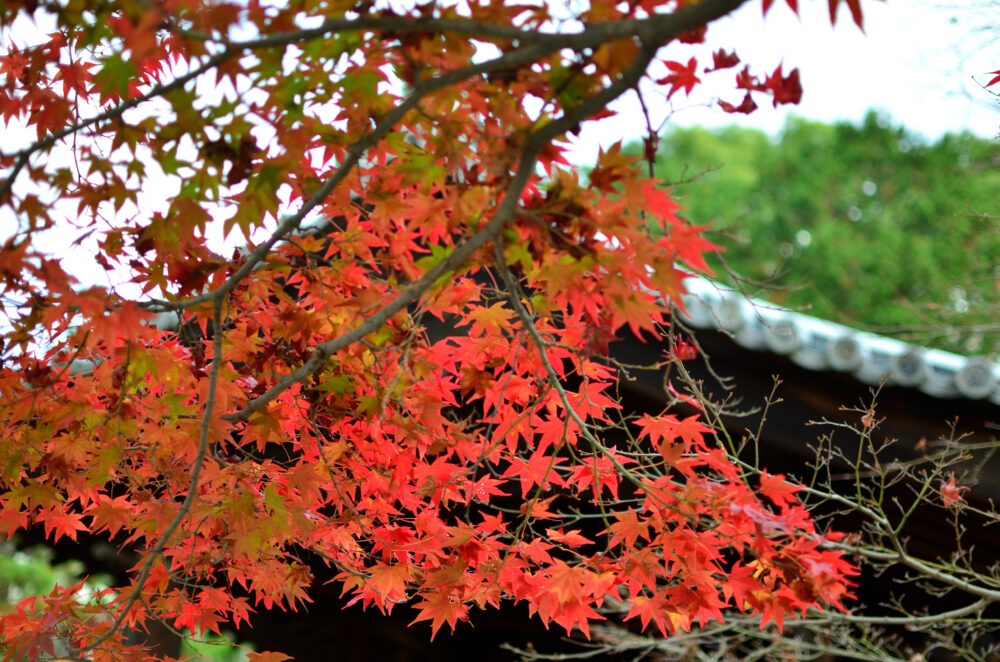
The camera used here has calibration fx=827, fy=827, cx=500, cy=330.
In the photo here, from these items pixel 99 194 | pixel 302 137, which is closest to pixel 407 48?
pixel 302 137

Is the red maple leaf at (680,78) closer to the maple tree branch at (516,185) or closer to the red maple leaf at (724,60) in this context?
the red maple leaf at (724,60)

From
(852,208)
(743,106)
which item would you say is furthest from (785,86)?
(852,208)

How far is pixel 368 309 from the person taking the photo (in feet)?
5.95

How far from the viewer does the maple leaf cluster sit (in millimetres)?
1560

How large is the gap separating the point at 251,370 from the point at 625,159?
1.21 meters

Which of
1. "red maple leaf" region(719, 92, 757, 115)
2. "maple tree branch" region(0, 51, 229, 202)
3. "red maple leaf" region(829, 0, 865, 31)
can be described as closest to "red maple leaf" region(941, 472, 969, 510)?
"red maple leaf" region(719, 92, 757, 115)

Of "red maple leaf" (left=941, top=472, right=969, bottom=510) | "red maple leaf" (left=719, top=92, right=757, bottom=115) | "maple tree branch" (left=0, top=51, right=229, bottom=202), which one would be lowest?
"red maple leaf" (left=941, top=472, right=969, bottom=510)

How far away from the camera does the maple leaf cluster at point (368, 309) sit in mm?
1560

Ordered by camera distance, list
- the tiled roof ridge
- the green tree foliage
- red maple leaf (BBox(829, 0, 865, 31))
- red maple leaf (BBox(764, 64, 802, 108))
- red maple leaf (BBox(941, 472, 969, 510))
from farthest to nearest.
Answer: the green tree foliage → the tiled roof ridge → red maple leaf (BBox(941, 472, 969, 510)) → red maple leaf (BBox(764, 64, 802, 108)) → red maple leaf (BBox(829, 0, 865, 31))

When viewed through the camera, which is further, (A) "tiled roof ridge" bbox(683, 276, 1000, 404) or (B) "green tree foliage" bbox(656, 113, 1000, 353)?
(B) "green tree foliage" bbox(656, 113, 1000, 353)

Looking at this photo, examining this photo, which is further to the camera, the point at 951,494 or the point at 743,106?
the point at 951,494

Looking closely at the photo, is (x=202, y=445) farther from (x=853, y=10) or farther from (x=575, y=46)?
(x=853, y=10)

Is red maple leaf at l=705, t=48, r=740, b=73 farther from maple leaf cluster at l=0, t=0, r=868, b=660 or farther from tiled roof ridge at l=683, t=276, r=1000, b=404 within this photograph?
tiled roof ridge at l=683, t=276, r=1000, b=404

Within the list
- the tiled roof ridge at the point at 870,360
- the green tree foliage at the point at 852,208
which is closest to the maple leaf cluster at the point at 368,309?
the tiled roof ridge at the point at 870,360
